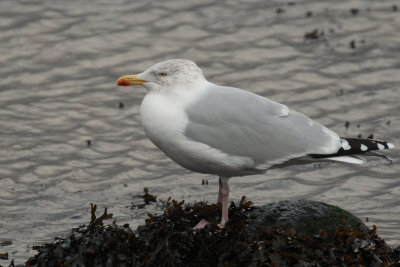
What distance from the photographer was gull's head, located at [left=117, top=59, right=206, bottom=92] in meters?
7.25

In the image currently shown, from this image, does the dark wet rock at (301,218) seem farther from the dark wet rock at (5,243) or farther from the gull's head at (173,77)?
the dark wet rock at (5,243)

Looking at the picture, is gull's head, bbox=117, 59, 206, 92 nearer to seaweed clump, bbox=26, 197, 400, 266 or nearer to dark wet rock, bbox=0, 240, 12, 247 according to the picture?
seaweed clump, bbox=26, 197, 400, 266

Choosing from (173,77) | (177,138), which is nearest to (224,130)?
(177,138)

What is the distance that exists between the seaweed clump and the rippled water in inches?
59.2

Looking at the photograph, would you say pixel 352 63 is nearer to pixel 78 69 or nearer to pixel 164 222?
pixel 78 69

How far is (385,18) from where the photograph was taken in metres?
14.8

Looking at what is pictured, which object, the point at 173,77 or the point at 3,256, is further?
the point at 3,256

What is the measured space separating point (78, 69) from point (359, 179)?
518 centimetres

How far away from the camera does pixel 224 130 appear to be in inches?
288

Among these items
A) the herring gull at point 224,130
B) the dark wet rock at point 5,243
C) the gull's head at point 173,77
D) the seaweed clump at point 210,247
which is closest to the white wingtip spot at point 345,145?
the herring gull at point 224,130

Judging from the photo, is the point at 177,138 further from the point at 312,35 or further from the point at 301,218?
the point at 312,35

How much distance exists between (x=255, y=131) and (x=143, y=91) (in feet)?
19.0

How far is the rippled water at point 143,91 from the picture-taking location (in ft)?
32.7

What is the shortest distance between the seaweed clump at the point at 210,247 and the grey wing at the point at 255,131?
67 centimetres
